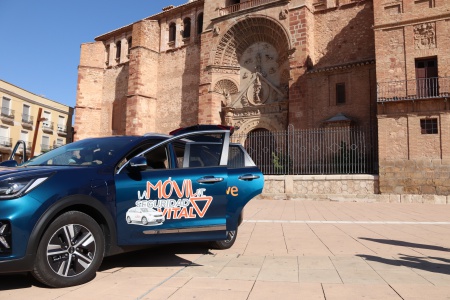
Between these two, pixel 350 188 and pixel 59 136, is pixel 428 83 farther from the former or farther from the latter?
pixel 59 136

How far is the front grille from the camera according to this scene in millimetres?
2984

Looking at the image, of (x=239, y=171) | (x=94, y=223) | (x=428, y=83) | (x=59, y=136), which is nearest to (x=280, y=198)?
(x=428, y=83)

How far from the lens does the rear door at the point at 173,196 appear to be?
3746 millimetres

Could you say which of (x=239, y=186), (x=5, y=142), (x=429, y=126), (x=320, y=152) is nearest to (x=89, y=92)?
(x=5, y=142)

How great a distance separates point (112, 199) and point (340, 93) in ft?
64.2

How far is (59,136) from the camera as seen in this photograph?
44.2 meters

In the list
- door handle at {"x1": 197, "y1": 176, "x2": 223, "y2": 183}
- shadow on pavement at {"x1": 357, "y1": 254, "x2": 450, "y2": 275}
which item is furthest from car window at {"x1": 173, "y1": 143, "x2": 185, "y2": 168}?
shadow on pavement at {"x1": 357, "y1": 254, "x2": 450, "y2": 275}

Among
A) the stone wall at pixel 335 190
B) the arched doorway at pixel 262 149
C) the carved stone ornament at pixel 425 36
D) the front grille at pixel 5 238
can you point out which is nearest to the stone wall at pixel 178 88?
the arched doorway at pixel 262 149

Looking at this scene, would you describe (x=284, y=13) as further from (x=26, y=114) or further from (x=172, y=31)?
(x=26, y=114)

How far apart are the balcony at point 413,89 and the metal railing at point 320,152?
1.97m

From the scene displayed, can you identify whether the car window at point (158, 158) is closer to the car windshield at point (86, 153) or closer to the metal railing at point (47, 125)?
Result: the car windshield at point (86, 153)

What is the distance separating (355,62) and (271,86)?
19.3ft

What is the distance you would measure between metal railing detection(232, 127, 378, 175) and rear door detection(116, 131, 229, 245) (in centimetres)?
1367

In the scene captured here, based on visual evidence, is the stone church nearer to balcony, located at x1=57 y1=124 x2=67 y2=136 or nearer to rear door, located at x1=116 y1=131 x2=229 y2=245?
rear door, located at x1=116 y1=131 x2=229 y2=245
